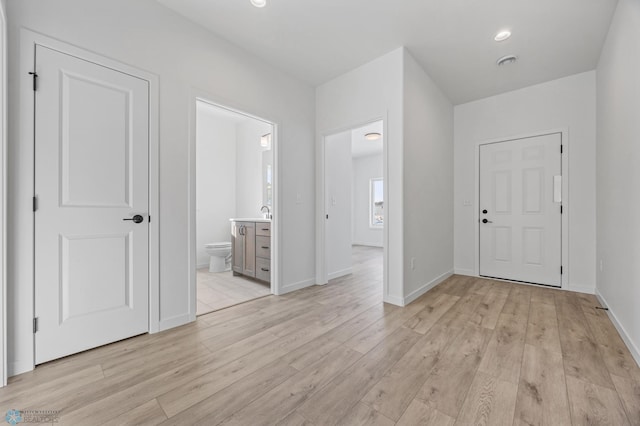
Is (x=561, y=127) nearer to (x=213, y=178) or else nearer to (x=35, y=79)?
(x=35, y=79)

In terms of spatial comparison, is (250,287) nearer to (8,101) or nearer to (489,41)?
(8,101)

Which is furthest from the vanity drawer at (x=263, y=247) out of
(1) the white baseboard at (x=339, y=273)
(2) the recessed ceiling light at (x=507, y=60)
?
(2) the recessed ceiling light at (x=507, y=60)

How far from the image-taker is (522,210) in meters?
3.79

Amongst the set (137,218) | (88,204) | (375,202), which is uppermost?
(375,202)

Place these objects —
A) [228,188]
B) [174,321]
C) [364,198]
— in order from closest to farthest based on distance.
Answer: [174,321] → [228,188] → [364,198]

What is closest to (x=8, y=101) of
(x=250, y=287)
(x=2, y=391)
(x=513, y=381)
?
(x=2, y=391)

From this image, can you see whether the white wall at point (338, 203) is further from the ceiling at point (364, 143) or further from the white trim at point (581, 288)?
the white trim at point (581, 288)

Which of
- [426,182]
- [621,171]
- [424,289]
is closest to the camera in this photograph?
[621,171]

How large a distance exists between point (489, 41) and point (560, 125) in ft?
5.52

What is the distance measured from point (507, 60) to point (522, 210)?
6.48 ft

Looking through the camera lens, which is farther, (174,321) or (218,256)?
(218,256)

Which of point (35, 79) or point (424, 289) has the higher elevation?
point (35, 79)

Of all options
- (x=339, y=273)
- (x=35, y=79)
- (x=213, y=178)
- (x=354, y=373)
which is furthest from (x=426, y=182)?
(x=213, y=178)

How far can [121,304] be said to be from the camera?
2.05 meters
